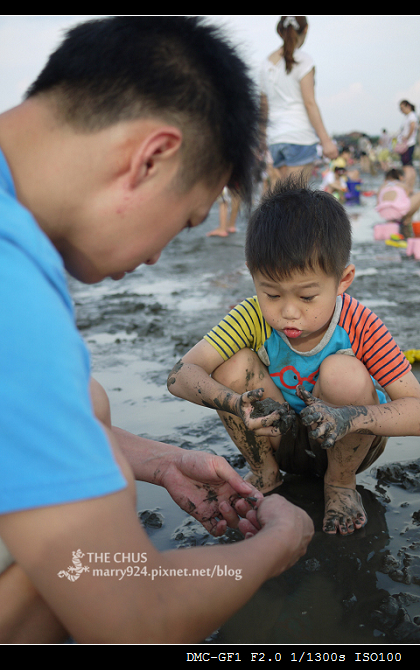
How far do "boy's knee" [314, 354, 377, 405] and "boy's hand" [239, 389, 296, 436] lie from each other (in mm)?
171

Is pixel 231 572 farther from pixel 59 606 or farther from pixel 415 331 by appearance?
pixel 415 331

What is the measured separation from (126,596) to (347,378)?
1203 mm

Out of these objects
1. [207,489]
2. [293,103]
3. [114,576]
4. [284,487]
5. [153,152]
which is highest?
[153,152]

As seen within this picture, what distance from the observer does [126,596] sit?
88 centimetres

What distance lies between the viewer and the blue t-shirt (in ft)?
2.56

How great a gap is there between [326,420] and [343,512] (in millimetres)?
387

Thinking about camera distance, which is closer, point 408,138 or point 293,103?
point 293,103

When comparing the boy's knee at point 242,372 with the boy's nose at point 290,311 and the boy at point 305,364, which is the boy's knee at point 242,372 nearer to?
the boy at point 305,364

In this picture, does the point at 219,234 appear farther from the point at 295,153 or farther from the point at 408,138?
the point at 408,138

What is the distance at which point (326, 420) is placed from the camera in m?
1.71

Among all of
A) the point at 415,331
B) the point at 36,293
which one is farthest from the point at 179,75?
the point at 415,331

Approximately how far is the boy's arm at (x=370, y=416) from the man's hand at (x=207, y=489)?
0.29 meters

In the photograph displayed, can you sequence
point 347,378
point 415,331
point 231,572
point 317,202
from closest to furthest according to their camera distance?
point 231,572, point 347,378, point 317,202, point 415,331

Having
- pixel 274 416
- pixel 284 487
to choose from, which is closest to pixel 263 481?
pixel 284 487
